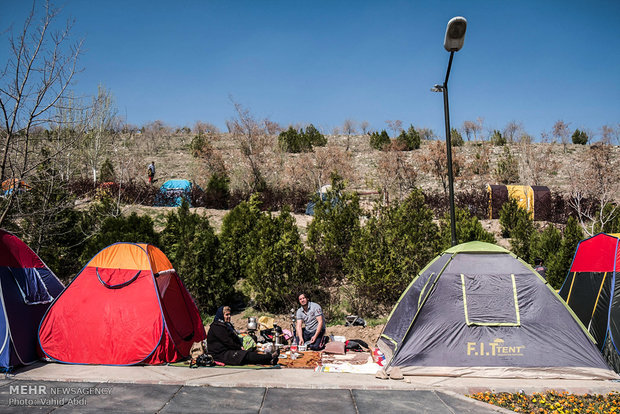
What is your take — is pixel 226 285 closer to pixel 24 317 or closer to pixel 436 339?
pixel 24 317

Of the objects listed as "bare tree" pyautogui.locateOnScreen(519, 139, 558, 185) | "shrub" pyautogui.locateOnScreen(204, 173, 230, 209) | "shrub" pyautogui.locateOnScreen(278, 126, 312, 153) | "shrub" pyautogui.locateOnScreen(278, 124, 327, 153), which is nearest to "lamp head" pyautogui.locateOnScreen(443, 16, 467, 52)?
"shrub" pyautogui.locateOnScreen(204, 173, 230, 209)

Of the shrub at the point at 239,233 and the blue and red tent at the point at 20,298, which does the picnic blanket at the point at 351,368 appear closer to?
the blue and red tent at the point at 20,298

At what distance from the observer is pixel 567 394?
5.40 meters

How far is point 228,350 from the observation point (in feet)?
21.1

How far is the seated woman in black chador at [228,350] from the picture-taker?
6316 millimetres

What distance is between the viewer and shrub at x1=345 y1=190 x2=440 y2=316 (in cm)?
962

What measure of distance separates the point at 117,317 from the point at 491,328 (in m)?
5.56

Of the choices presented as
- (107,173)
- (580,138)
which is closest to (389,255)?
(107,173)

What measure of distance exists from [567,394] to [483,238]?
6798 millimetres

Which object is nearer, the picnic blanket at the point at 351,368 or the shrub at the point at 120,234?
the picnic blanket at the point at 351,368

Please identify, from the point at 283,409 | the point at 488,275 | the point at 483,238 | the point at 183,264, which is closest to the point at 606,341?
the point at 488,275

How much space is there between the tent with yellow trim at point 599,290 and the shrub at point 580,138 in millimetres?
48288

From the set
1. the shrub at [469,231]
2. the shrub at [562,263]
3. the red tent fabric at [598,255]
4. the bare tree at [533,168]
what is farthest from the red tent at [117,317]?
the bare tree at [533,168]

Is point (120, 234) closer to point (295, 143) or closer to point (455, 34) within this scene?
point (455, 34)
